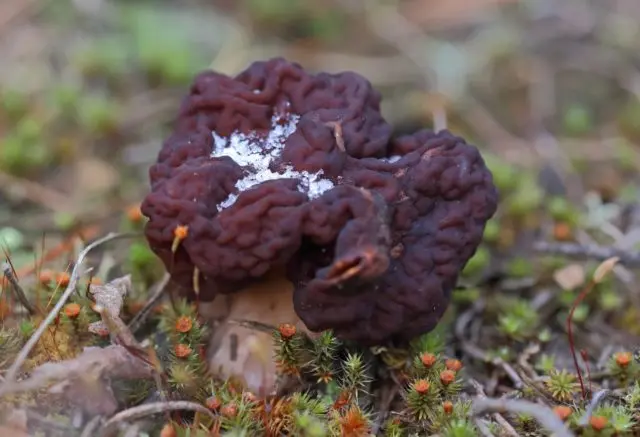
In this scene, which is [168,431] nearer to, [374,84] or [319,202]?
[319,202]

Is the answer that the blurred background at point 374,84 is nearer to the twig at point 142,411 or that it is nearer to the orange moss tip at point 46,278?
the orange moss tip at point 46,278

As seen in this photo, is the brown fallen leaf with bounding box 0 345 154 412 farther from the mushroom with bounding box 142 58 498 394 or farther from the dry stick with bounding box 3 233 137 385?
the mushroom with bounding box 142 58 498 394

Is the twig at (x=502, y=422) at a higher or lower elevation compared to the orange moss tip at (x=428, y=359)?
lower

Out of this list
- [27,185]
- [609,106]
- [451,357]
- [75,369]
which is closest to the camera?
[75,369]

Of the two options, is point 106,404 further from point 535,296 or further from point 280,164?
point 535,296

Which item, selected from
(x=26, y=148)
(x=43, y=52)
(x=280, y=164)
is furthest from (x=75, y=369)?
(x=43, y=52)

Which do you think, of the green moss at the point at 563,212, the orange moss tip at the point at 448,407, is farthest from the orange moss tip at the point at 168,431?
the green moss at the point at 563,212
